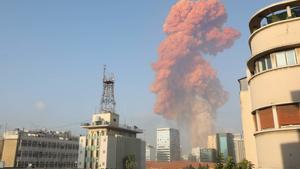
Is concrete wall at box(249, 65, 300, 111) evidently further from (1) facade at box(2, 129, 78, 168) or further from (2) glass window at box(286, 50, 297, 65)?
(1) facade at box(2, 129, 78, 168)

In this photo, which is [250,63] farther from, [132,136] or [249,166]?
[132,136]

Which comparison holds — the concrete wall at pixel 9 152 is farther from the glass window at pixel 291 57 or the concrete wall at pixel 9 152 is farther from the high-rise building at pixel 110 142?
the glass window at pixel 291 57

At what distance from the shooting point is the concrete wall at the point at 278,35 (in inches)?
Answer: 865

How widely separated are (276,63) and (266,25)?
354 centimetres

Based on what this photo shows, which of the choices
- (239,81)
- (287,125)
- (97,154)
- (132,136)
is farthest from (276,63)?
(132,136)

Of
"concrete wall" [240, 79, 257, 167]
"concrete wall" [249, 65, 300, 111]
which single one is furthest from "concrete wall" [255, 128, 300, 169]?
"concrete wall" [240, 79, 257, 167]

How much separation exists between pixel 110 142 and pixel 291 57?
255ft

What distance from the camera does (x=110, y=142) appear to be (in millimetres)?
92562

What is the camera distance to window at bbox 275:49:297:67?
71.3 ft

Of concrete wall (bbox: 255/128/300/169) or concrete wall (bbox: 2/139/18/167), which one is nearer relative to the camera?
concrete wall (bbox: 255/128/300/169)

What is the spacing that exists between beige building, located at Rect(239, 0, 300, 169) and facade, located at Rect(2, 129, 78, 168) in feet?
307

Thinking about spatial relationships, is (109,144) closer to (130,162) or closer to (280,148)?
(130,162)

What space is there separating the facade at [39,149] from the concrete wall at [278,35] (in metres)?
94.8

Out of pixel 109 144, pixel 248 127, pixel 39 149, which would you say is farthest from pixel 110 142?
pixel 248 127
